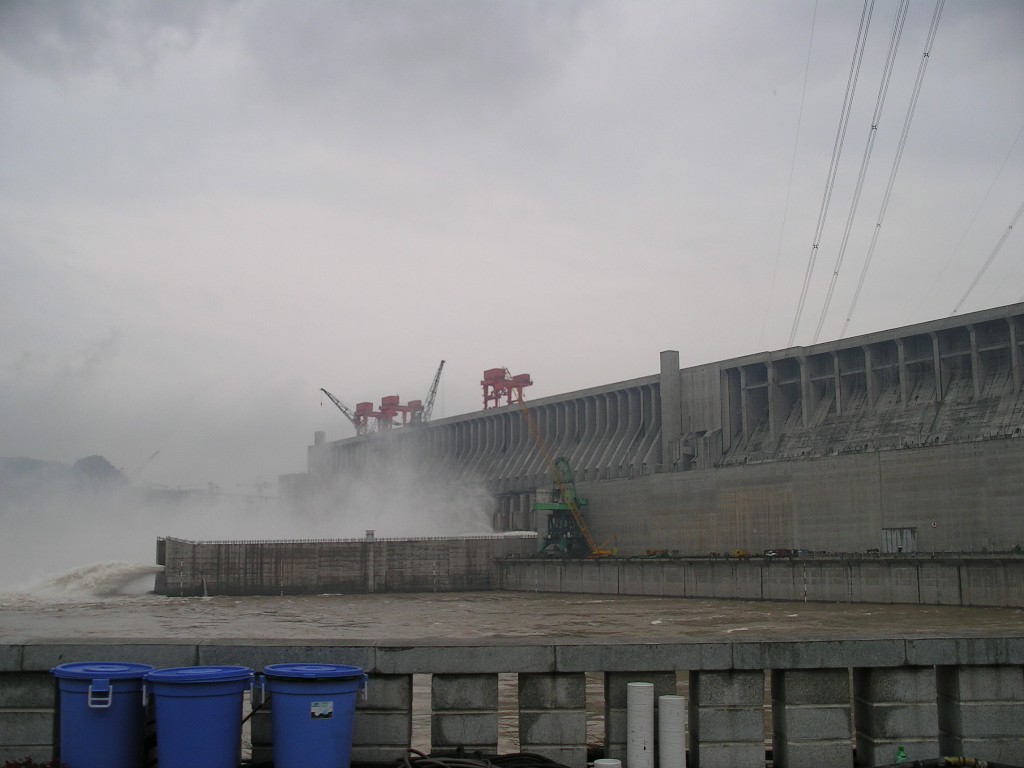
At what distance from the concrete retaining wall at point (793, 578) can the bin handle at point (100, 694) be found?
55.0 metres

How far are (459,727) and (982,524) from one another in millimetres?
58781

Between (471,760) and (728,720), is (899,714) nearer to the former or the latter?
(728,720)

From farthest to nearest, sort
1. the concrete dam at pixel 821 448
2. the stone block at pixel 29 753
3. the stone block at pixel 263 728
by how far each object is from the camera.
A: the concrete dam at pixel 821 448
the stone block at pixel 263 728
the stone block at pixel 29 753

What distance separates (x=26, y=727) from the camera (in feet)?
25.9

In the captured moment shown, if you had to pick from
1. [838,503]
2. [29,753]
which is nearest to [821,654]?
[29,753]

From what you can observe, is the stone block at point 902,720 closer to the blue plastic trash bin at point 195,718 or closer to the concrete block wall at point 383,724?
the concrete block wall at point 383,724

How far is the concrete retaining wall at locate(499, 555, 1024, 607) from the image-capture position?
5484 cm

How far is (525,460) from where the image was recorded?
386 ft

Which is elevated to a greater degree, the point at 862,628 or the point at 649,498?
the point at 649,498

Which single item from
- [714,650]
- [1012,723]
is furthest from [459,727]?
[1012,723]

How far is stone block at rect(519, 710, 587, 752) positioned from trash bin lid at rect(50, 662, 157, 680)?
2.99m

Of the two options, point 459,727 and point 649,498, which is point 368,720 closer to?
point 459,727

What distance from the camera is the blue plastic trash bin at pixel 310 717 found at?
7242 millimetres

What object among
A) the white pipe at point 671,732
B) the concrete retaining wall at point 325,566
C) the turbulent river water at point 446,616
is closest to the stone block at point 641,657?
the white pipe at point 671,732
